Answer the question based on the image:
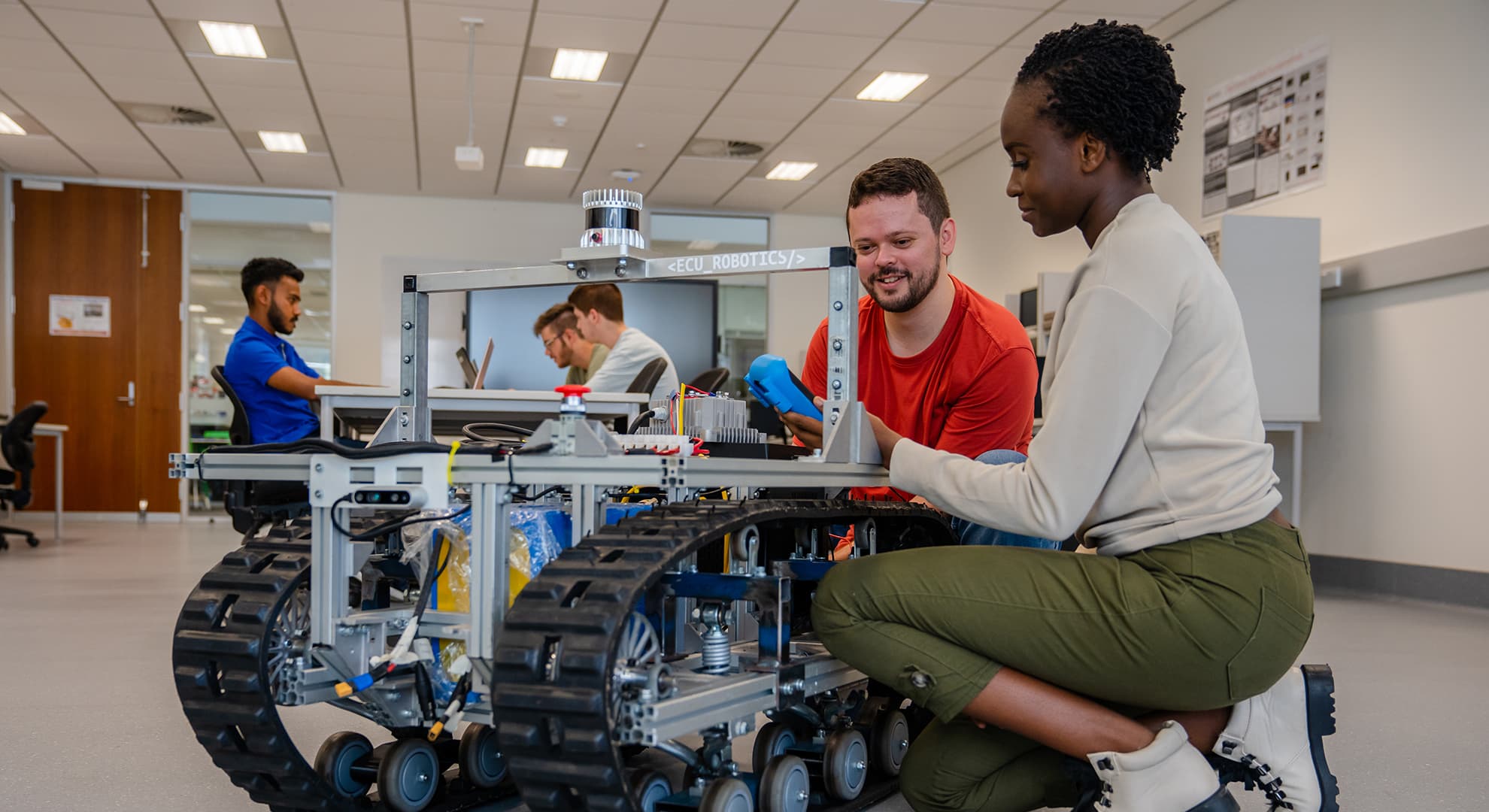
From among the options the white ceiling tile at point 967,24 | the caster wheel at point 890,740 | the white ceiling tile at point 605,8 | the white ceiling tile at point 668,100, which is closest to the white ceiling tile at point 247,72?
the white ceiling tile at point 605,8

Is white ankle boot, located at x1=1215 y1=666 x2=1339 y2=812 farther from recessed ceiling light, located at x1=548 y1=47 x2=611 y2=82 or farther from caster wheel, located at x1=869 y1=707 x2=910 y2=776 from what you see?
A: recessed ceiling light, located at x1=548 y1=47 x2=611 y2=82

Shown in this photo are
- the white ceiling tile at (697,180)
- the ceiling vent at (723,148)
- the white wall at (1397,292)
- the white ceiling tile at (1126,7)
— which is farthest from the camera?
the white ceiling tile at (697,180)

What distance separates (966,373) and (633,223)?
712 millimetres

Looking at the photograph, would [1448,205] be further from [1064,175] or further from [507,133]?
[507,133]

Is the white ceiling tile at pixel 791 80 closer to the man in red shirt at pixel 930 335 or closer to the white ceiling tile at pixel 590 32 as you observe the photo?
the white ceiling tile at pixel 590 32

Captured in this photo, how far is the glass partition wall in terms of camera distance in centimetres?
905

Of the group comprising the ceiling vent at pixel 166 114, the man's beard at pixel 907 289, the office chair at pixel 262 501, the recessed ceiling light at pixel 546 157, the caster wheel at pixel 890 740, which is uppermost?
the ceiling vent at pixel 166 114

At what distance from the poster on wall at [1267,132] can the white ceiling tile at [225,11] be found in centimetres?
449

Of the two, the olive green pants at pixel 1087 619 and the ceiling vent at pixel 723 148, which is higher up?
the ceiling vent at pixel 723 148

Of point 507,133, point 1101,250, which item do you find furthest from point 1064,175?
point 507,133

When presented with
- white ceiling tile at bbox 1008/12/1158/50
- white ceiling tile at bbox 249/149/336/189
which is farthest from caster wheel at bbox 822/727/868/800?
white ceiling tile at bbox 249/149/336/189

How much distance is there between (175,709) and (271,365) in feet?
6.10

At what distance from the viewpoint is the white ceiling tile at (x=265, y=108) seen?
6609mm

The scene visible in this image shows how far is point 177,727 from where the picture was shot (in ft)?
7.02
